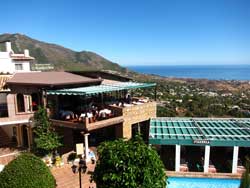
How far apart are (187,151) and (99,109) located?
10.6 metres

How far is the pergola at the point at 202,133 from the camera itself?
767 inches

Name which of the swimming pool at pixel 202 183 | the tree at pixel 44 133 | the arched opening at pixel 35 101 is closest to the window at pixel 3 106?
the arched opening at pixel 35 101

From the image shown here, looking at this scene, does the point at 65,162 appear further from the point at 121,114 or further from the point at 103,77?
the point at 103,77

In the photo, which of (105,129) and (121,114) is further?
(105,129)

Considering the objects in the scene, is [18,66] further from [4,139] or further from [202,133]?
[202,133]

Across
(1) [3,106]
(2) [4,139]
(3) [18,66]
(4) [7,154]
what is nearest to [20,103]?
(1) [3,106]

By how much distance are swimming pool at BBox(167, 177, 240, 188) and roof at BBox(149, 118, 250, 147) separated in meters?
2.98

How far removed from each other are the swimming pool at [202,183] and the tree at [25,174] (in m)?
10.9

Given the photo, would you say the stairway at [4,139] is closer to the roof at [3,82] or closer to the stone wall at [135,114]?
the roof at [3,82]

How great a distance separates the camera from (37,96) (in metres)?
22.5

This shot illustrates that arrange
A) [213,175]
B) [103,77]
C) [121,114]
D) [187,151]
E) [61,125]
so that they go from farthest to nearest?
1. [103,77]
2. [187,151]
3. [121,114]
4. [61,125]
5. [213,175]

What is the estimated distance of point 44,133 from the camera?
66.0 ft

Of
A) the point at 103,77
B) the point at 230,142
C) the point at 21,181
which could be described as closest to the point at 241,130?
the point at 230,142

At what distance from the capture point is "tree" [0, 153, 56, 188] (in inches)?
434
